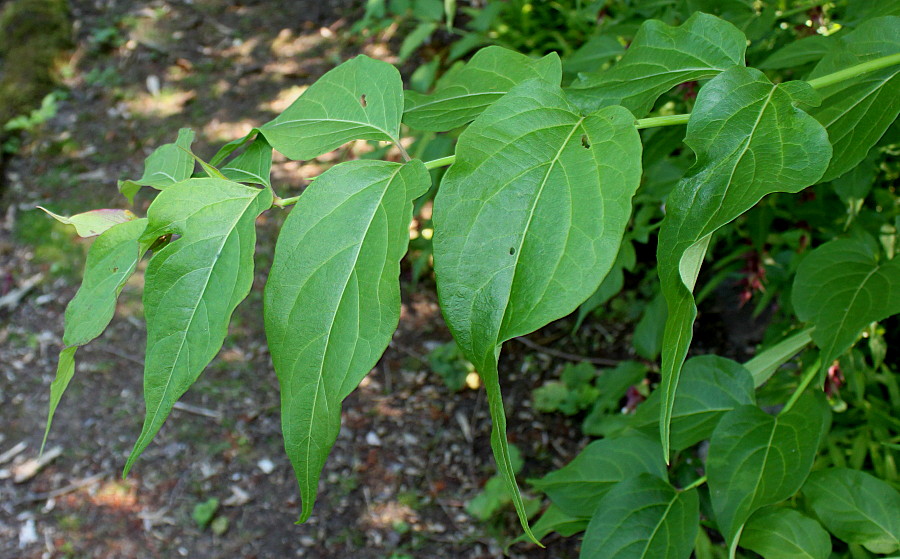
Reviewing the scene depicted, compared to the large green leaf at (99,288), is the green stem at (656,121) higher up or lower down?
higher up

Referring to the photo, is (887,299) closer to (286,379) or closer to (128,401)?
(286,379)

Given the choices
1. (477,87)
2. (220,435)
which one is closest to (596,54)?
(477,87)

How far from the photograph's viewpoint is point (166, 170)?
0.86 m

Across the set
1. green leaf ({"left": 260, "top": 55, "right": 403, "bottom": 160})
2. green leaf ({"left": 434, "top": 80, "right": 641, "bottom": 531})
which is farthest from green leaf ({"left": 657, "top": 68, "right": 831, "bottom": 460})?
green leaf ({"left": 260, "top": 55, "right": 403, "bottom": 160})

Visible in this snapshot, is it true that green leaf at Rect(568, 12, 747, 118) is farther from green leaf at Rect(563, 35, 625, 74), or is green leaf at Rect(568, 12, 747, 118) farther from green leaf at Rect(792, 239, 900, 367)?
green leaf at Rect(563, 35, 625, 74)

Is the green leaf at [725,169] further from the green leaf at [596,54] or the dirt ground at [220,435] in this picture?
the dirt ground at [220,435]

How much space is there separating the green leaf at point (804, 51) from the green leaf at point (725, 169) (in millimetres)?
553

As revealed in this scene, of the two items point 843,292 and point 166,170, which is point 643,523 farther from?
point 166,170

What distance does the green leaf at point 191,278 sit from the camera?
2.19 feet

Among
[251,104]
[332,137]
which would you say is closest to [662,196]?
[332,137]

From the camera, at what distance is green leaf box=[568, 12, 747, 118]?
2.49ft

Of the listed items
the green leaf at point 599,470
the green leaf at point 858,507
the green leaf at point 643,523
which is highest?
the green leaf at point 858,507

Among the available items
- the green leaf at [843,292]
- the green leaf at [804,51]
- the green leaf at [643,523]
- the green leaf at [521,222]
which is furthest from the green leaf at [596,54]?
the green leaf at [521,222]

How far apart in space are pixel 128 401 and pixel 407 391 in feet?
3.82
